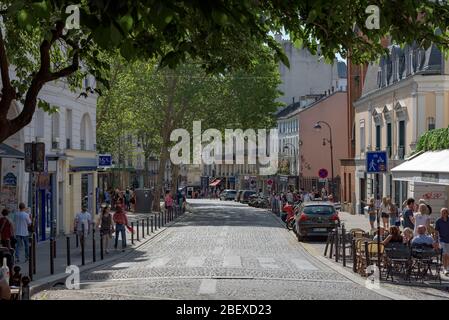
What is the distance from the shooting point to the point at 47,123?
31.5 meters

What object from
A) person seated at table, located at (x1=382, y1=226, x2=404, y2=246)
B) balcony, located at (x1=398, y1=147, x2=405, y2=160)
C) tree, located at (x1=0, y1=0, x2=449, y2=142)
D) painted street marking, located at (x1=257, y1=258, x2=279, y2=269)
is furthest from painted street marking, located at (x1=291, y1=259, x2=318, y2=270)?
balcony, located at (x1=398, y1=147, x2=405, y2=160)

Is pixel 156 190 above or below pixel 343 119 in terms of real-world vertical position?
below

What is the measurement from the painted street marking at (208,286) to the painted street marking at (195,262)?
12.9 ft

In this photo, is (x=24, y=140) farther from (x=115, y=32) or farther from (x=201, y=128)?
(x=201, y=128)

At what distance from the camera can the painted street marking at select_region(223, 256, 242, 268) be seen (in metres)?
21.0

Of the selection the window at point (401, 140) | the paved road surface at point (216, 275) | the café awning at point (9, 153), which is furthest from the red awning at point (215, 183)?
the café awning at point (9, 153)

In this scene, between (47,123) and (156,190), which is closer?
(47,123)

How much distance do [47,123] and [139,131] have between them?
33511mm

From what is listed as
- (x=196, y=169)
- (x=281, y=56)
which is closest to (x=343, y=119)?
(x=196, y=169)

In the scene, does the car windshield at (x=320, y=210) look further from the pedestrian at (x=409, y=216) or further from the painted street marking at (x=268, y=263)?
the painted street marking at (x=268, y=263)

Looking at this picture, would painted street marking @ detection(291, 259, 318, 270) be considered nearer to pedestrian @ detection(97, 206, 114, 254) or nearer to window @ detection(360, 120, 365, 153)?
pedestrian @ detection(97, 206, 114, 254)

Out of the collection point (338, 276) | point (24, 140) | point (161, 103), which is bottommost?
point (338, 276)

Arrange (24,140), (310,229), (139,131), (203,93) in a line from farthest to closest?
(139,131)
(203,93)
(310,229)
(24,140)

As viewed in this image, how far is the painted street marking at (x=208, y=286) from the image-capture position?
15.1 m
